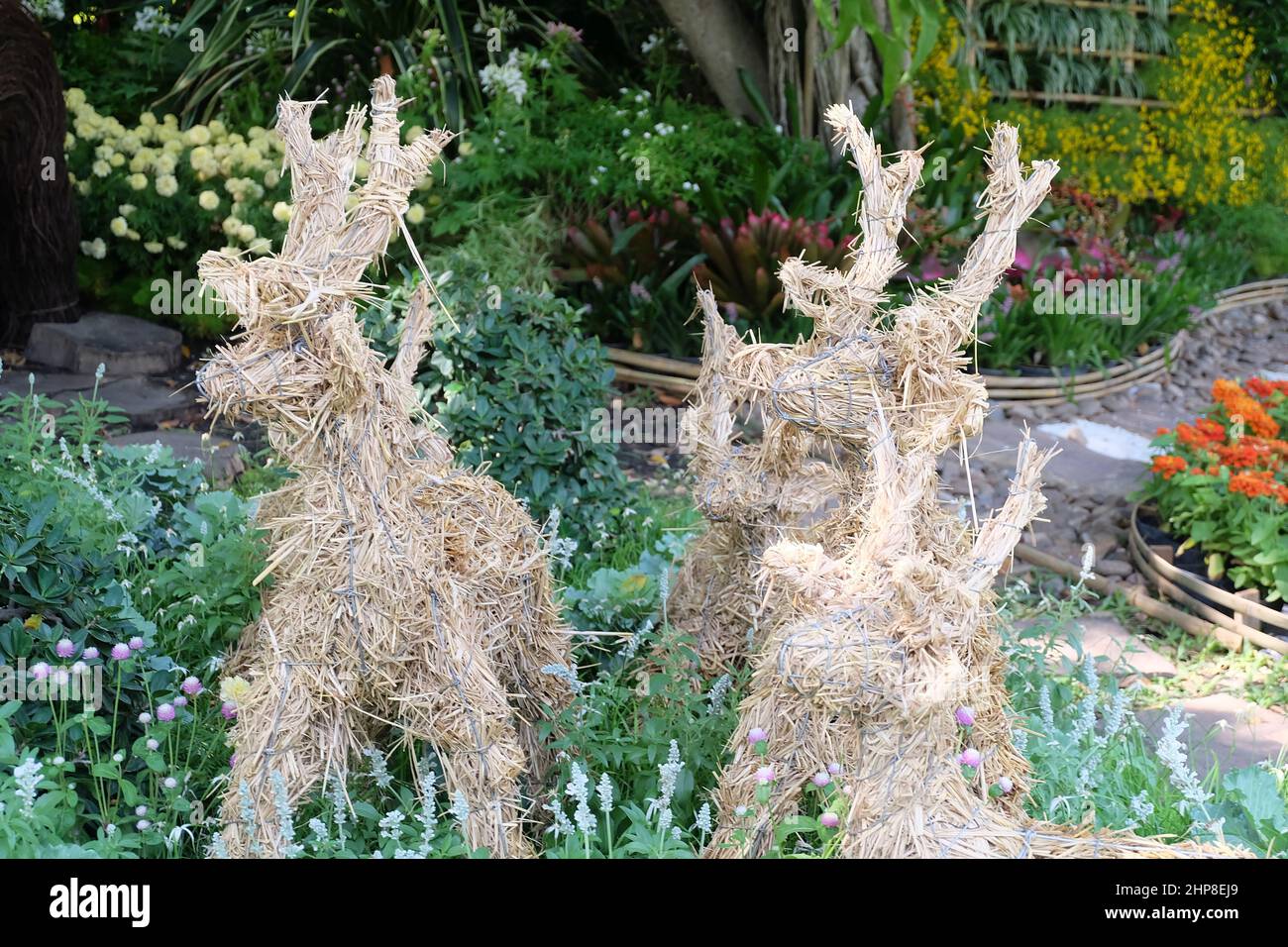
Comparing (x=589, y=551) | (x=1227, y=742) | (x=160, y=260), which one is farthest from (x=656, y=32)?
(x=1227, y=742)

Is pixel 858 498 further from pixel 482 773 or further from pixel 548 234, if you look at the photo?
pixel 548 234

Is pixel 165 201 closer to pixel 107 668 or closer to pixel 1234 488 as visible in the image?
pixel 107 668

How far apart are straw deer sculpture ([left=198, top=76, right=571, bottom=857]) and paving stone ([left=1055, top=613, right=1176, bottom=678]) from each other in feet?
6.97

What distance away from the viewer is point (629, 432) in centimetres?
536

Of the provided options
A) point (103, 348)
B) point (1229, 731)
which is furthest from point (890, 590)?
point (103, 348)

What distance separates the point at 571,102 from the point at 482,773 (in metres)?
5.82

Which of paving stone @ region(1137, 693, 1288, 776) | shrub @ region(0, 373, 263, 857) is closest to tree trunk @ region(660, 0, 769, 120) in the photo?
paving stone @ region(1137, 693, 1288, 776)

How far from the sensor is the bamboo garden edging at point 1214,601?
3807mm

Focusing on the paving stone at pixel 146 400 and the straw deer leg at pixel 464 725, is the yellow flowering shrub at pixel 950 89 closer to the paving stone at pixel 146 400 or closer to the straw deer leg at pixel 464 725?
the paving stone at pixel 146 400

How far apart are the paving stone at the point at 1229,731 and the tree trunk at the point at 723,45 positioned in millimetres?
5141

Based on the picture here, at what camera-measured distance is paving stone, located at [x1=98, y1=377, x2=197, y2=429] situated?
15.9ft

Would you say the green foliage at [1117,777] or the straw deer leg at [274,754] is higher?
the straw deer leg at [274,754]

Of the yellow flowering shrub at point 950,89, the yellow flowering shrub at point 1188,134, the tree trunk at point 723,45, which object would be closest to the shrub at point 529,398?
the tree trunk at point 723,45
